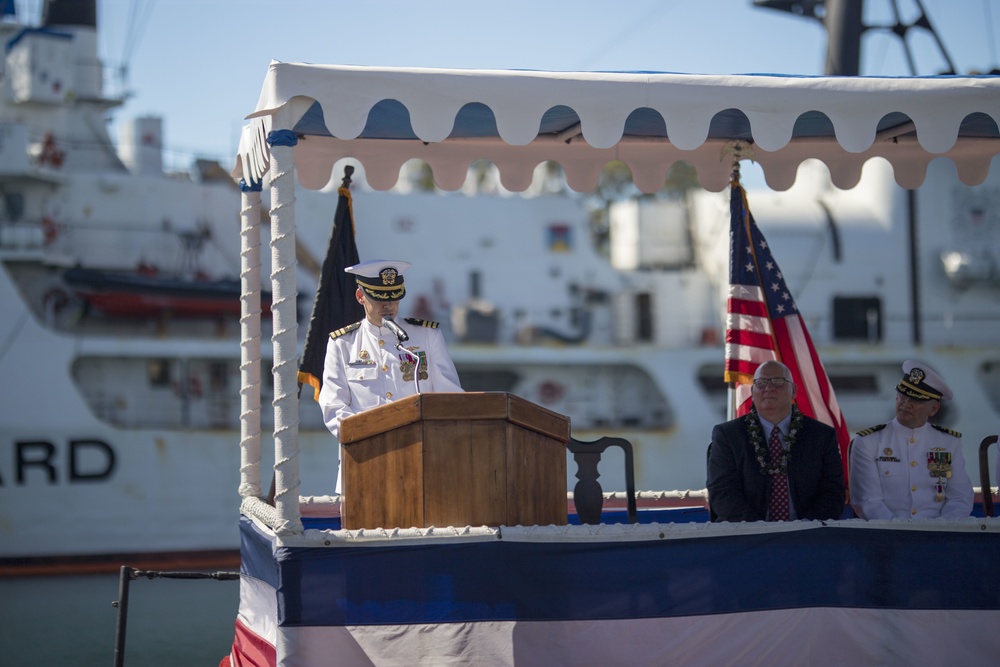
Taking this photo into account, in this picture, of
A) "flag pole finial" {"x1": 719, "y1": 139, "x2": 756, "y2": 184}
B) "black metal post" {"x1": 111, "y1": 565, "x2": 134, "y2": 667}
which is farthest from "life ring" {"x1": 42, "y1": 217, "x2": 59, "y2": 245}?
"flag pole finial" {"x1": 719, "y1": 139, "x2": 756, "y2": 184}

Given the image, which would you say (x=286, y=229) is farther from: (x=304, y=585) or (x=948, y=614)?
(x=948, y=614)

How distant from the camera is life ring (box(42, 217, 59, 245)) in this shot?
15.8 meters

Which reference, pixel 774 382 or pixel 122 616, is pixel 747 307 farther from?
pixel 122 616

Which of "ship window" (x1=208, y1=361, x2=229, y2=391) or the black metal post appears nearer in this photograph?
the black metal post

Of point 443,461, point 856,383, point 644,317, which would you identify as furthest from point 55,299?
point 443,461

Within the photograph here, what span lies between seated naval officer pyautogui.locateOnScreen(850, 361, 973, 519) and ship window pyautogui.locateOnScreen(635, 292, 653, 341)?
11.7 meters

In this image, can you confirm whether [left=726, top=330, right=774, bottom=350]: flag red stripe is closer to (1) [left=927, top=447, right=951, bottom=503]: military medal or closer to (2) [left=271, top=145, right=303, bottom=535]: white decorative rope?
(1) [left=927, top=447, right=951, bottom=503]: military medal

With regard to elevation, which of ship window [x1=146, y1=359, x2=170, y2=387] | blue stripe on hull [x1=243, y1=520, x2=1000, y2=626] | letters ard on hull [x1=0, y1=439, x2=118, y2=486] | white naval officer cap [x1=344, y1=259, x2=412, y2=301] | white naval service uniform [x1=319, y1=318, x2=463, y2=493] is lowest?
letters ard on hull [x1=0, y1=439, x2=118, y2=486]

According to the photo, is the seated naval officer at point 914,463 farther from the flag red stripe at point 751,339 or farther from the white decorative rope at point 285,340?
the white decorative rope at point 285,340

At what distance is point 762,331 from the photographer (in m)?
6.33

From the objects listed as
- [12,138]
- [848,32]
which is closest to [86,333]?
[12,138]

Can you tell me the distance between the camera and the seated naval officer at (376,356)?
202 inches

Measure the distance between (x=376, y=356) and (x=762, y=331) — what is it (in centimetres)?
233

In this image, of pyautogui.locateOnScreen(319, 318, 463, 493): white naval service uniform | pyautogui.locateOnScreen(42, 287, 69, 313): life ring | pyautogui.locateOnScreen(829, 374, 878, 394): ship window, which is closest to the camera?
pyautogui.locateOnScreen(319, 318, 463, 493): white naval service uniform
